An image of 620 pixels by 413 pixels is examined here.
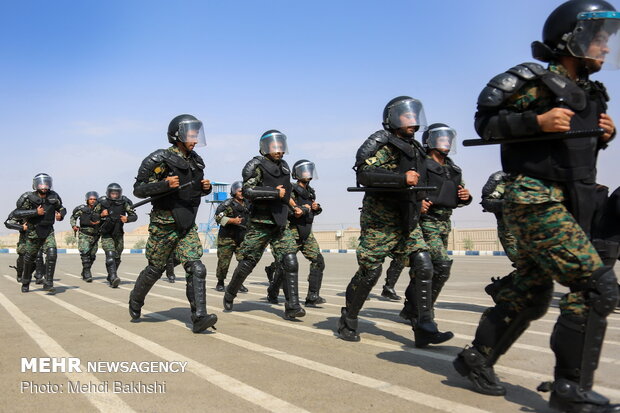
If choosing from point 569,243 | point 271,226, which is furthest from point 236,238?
point 569,243

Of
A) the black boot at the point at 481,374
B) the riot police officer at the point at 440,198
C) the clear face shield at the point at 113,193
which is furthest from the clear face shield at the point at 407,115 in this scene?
the clear face shield at the point at 113,193

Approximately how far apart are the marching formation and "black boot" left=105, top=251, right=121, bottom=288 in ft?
4.88

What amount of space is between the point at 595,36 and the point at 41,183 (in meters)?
9.90

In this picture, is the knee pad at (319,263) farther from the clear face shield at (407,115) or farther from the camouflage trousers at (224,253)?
the clear face shield at (407,115)

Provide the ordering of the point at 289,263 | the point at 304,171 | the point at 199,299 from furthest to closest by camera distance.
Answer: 1. the point at 304,171
2. the point at 289,263
3. the point at 199,299

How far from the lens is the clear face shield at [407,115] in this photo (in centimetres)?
520

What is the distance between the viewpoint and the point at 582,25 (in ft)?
10.5

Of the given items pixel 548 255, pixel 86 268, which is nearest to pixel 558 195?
pixel 548 255

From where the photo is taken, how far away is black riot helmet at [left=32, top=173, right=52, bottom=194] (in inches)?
420

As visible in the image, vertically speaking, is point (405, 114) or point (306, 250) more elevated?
point (405, 114)

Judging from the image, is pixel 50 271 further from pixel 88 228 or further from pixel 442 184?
pixel 442 184

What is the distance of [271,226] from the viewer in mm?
7469

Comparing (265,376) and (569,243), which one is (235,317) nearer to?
(265,376)

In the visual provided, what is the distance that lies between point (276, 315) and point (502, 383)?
4021 mm
